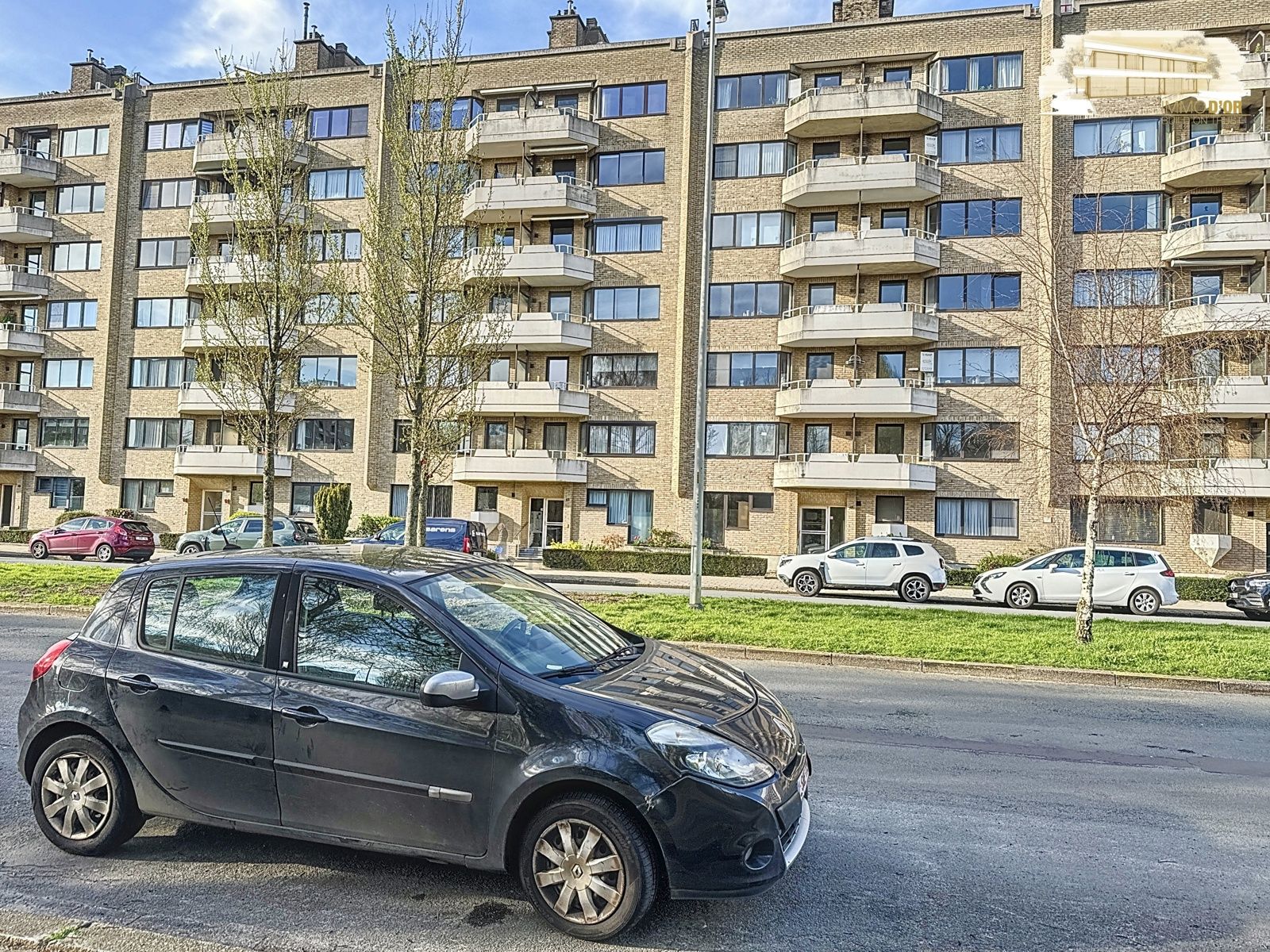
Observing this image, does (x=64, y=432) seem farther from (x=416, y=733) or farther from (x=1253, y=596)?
(x=1253, y=596)

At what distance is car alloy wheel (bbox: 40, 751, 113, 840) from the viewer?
4.14m

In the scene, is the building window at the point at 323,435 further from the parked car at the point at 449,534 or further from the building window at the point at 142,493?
the parked car at the point at 449,534

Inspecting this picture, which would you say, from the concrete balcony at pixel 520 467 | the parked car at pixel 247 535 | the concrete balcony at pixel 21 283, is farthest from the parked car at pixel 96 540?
the concrete balcony at pixel 21 283

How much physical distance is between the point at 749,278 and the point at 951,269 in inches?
290

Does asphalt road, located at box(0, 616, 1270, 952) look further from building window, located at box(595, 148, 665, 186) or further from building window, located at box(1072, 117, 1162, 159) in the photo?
building window, located at box(595, 148, 665, 186)

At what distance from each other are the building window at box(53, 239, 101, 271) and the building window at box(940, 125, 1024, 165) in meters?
37.0

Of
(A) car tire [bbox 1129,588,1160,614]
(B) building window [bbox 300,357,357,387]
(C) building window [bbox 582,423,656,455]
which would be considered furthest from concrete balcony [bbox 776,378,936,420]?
(B) building window [bbox 300,357,357,387]

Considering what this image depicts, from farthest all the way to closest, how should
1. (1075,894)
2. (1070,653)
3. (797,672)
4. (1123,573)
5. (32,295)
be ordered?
1. (32,295)
2. (1123,573)
3. (1070,653)
4. (797,672)
5. (1075,894)

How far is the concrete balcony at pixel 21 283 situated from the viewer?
125ft

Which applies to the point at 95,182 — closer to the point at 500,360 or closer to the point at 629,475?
the point at 500,360

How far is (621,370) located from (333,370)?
41.2 ft

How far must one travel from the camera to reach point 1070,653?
1081 centimetres

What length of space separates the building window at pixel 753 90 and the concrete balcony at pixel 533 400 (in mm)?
12936

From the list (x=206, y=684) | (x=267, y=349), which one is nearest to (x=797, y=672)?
(x=206, y=684)
